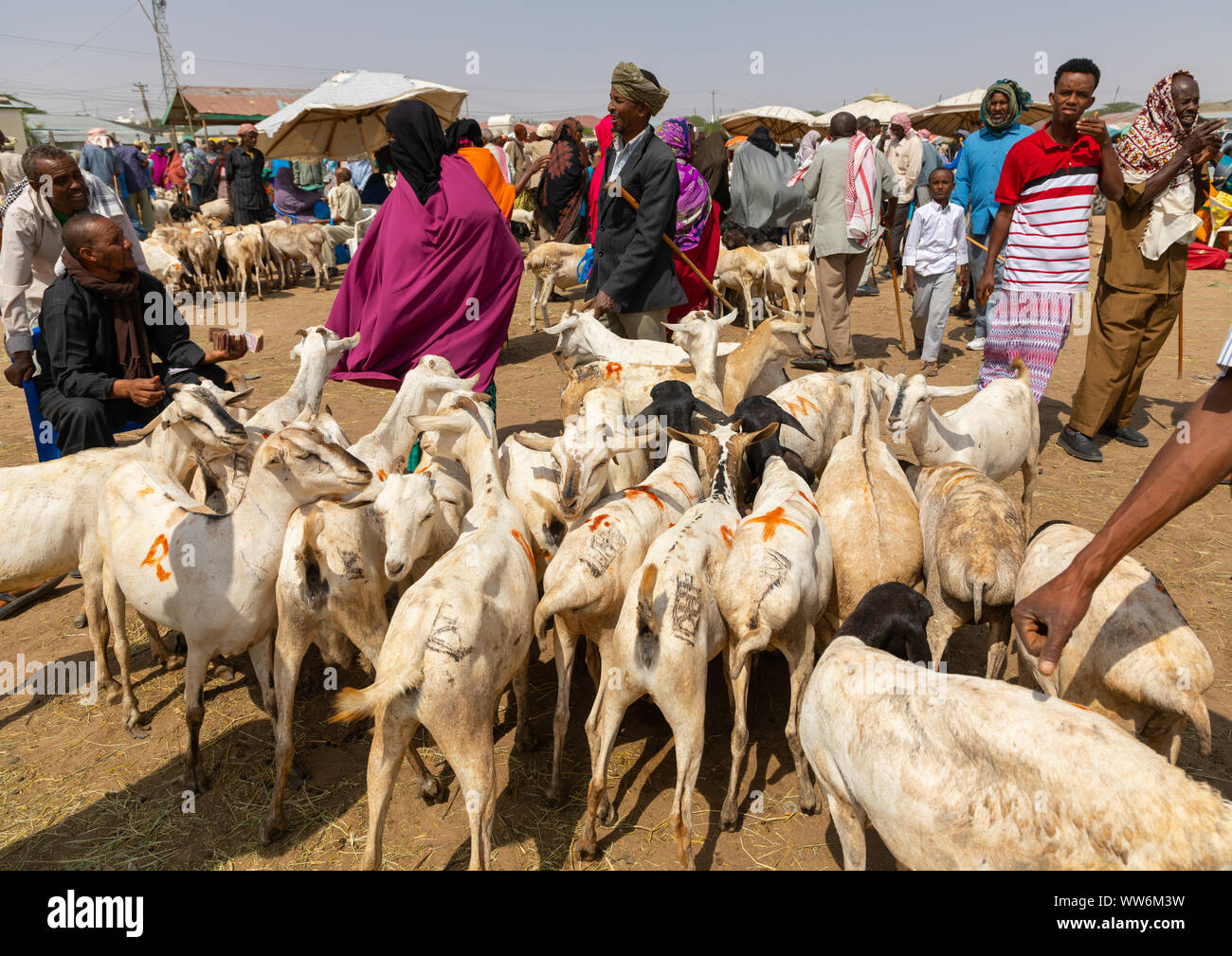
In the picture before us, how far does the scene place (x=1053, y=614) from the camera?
2248 millimetres

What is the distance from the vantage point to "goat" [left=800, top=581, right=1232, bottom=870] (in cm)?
204

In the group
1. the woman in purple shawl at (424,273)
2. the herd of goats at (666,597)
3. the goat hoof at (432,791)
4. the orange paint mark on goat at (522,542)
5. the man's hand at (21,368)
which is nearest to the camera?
the herd of goats at (666,597)

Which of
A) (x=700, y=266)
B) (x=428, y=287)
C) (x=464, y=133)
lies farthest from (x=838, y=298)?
(x=428, y=287)

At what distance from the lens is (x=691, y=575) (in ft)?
11.0

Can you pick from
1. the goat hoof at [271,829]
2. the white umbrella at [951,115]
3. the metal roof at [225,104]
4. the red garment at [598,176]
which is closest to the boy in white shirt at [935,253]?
the red garment at [598,176]

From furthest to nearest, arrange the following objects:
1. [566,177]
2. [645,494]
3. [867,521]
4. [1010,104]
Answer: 1. [566,177]
2. [1010,104]
3. [645,494]
4. [867,521]

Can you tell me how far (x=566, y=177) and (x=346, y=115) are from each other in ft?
21.1

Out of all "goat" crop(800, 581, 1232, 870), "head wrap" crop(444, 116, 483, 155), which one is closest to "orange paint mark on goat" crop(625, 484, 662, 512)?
"goat" crop(800, 581, 1232, 870)

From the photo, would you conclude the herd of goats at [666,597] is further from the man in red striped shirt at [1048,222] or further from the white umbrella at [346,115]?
the white umbrella at [346,115]

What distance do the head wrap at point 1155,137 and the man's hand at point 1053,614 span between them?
19.0ft

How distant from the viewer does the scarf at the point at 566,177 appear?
533 inches

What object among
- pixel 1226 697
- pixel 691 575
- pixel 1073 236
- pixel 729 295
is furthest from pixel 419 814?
pixel 729 295

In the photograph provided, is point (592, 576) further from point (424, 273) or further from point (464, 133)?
point (464, 133)

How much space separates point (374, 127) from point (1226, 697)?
18018 millimetres
